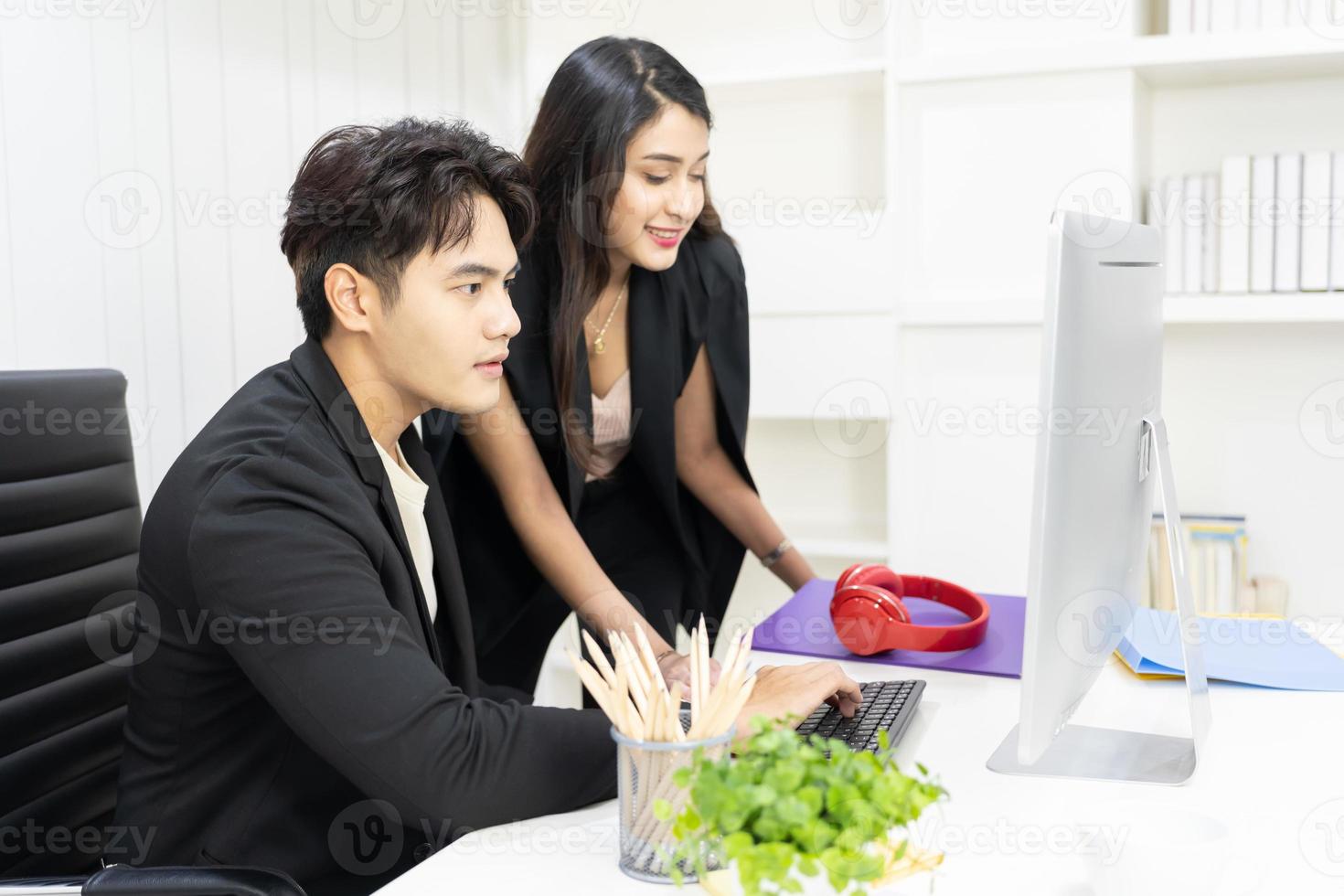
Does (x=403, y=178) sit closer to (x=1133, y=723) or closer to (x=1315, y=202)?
(x=1133, y=723)

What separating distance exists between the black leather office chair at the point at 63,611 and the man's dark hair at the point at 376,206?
277mm

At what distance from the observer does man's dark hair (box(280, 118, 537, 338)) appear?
1.20 metres

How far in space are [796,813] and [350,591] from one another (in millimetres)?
498

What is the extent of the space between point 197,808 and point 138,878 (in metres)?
0.19

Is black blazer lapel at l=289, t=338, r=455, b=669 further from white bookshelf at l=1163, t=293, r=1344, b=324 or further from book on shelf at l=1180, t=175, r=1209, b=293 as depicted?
book on shelf at l=1180, t=175, r=1209, b=293

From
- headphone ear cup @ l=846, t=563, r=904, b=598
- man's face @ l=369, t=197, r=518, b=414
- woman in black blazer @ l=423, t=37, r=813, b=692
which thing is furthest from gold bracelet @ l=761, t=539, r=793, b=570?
man's face @ l=369, t=197, r=518, b=414

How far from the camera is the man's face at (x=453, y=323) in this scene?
3.99 feet

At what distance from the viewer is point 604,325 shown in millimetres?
1916

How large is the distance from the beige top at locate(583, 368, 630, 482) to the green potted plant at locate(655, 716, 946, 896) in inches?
49.3

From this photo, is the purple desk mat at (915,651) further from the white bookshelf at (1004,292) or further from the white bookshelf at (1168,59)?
the white bookshelf at (1168,59)

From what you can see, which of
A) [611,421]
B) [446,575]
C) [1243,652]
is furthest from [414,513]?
[1243,652]

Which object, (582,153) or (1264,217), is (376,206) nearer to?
(582,153)

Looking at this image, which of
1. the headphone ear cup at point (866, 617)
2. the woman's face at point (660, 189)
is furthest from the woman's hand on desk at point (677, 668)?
the woman's face at point (660, 189)

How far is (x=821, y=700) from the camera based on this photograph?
107cm
